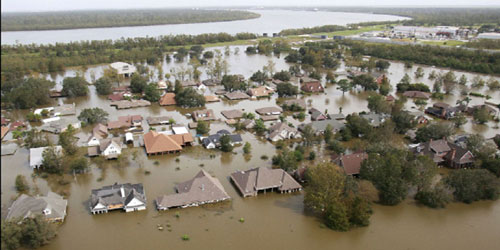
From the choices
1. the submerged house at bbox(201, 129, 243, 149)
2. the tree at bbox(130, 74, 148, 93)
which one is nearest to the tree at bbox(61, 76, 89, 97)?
the tree at bbox(130, 74, 148, 93)

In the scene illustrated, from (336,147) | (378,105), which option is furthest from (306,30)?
(336,147)

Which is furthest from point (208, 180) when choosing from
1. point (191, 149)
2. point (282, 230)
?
point (191, 149)

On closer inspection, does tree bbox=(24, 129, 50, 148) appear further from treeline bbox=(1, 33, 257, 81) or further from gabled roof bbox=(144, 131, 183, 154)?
treeline bbox=(1, 33, 257, 81)

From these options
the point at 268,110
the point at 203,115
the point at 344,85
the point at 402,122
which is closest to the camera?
the point at 402,122

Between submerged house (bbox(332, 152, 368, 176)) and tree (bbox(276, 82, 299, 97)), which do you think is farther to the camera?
tree (bbox(276, 82, 299, 97))

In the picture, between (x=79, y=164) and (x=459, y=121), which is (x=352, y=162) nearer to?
(x=459, y=121)

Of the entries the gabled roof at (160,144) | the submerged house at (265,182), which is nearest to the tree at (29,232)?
the submerged house at (265,182)
